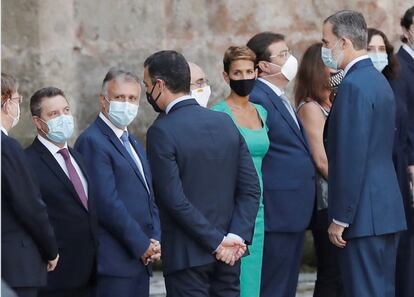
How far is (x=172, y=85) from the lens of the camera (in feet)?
→ 25.2

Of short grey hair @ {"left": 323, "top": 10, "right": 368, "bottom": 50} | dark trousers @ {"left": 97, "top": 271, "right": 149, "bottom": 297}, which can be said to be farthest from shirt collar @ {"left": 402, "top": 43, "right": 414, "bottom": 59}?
dark trousers @ {"left": 97, "top": 271, "right": 149, "bottom": 297}

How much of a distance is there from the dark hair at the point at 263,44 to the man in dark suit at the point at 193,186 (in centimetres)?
152

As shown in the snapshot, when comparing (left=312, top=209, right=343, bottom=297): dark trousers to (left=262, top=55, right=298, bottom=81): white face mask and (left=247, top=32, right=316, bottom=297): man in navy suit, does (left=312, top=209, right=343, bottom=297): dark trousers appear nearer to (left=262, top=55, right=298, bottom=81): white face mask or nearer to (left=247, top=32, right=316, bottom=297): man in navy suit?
(left=247, top=32, right=316, bottom=297): man in navy suit

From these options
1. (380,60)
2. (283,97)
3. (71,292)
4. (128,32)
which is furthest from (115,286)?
(128,32)

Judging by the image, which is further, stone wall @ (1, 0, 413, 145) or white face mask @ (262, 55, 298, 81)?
stone wall @ (1, 0, 413, 145)

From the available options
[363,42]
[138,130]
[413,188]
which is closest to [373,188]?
[363,42]

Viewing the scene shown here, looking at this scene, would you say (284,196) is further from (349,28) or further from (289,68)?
(349,28)

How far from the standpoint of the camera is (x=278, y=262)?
29.3ft

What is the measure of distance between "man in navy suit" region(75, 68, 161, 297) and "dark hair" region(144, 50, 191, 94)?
812 millimetres

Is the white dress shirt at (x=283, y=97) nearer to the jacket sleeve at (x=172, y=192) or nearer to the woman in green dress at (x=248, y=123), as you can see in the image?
the woman in green dress at (x=248, y=123)

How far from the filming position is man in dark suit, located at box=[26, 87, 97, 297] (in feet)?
26.7

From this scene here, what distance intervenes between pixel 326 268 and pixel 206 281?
5.91ft

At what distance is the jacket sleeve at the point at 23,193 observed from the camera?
285 inches

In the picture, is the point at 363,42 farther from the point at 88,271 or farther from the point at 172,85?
the point at 88,271
